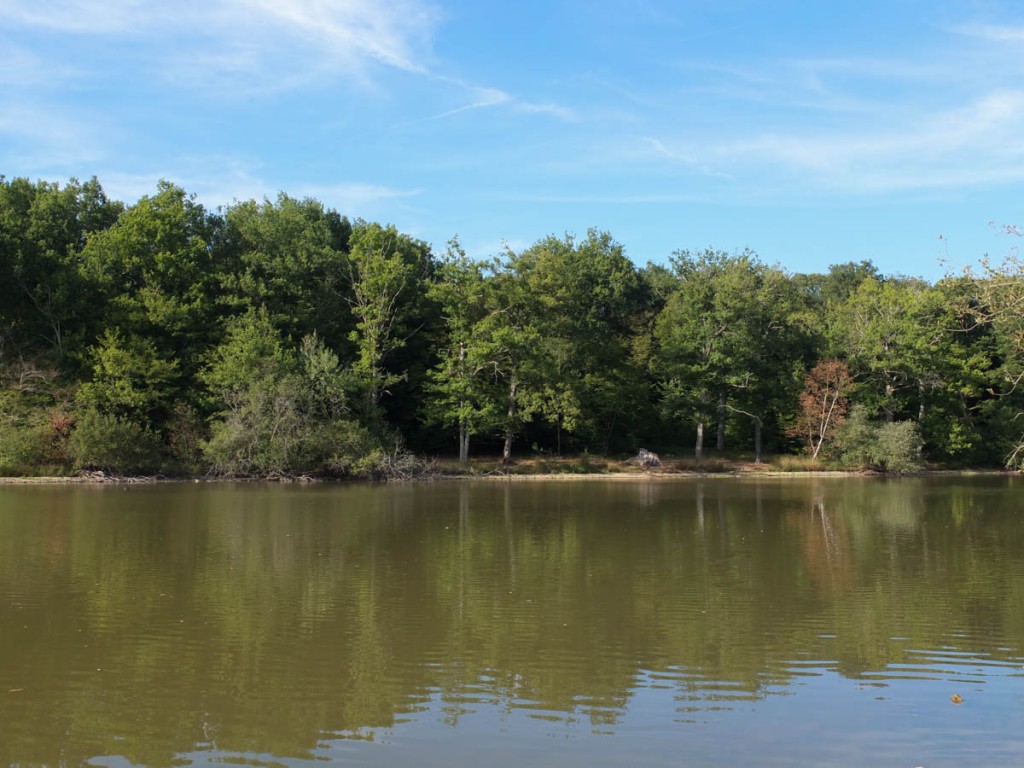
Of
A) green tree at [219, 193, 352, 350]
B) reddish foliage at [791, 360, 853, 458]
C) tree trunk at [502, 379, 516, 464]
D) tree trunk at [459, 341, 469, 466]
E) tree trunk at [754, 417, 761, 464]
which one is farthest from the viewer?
tree trunk at [754, 417, 761, 464]

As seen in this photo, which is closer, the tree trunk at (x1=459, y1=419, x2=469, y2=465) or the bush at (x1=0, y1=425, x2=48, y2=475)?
the bush at (x1=0, y1=425, x2=48, y2=475)

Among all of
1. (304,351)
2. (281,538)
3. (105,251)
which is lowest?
(281,538)

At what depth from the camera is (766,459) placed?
171 feet

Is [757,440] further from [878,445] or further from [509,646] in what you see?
[509,646]

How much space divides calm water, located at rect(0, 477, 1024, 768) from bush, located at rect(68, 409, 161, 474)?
18.2m

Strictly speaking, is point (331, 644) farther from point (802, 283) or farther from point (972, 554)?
point (802, 283)

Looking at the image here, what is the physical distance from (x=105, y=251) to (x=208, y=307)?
550 centimetres

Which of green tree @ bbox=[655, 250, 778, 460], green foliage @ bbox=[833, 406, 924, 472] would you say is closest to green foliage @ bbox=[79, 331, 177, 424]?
green tree @ bbox=[655, 250, 778, 460]

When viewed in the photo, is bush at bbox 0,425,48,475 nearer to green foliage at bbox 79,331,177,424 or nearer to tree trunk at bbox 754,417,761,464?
green foliage at bbox 79,331,177,424

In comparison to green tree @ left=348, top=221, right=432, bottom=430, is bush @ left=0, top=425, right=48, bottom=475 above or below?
below

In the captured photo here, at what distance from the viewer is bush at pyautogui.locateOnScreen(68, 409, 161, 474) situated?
125ft

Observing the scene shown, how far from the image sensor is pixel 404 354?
5181cm

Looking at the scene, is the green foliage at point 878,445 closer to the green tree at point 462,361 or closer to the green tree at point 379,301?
the green tree at point 462,361

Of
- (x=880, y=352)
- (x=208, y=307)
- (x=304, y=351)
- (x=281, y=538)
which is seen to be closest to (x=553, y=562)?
(x=281, y=538)
